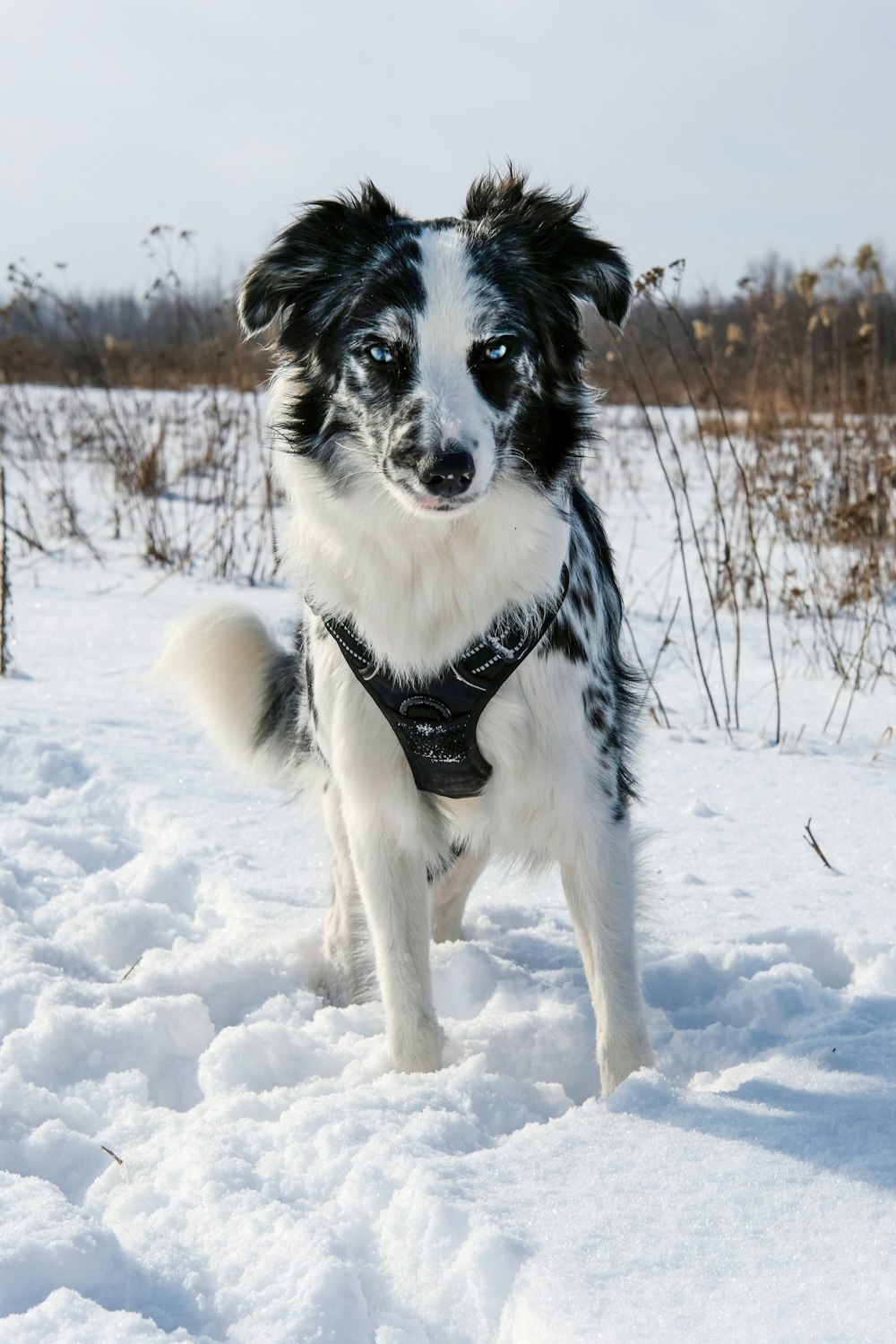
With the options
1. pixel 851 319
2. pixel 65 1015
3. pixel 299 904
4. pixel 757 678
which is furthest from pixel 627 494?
pixel 65 1015

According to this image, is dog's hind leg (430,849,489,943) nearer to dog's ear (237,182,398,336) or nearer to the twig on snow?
the twig on snow

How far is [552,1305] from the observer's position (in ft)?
5.49

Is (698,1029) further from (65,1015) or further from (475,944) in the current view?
(65,1015)

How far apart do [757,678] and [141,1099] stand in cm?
385

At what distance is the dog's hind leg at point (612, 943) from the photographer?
250cm

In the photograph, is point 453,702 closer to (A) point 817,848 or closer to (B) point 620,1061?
(B) point 620,1061

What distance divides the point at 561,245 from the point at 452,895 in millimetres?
1711

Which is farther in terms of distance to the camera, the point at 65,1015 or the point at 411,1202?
the point at 65,1015

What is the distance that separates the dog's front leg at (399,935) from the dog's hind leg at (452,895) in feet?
1.48

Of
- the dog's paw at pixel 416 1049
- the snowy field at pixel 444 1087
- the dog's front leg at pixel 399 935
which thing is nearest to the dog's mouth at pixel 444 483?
the dog's front leg at pixel 399 935

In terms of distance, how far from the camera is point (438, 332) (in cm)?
236

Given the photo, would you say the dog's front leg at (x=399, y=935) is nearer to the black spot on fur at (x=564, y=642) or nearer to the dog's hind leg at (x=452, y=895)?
the dog's hind leg at (x=452, y=895)

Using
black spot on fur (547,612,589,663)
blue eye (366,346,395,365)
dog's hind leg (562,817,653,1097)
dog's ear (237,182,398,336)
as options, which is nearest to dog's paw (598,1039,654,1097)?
dog's hind leg (562,817,653,1097)

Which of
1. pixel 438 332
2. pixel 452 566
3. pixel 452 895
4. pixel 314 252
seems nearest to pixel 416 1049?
pixel 452 895
